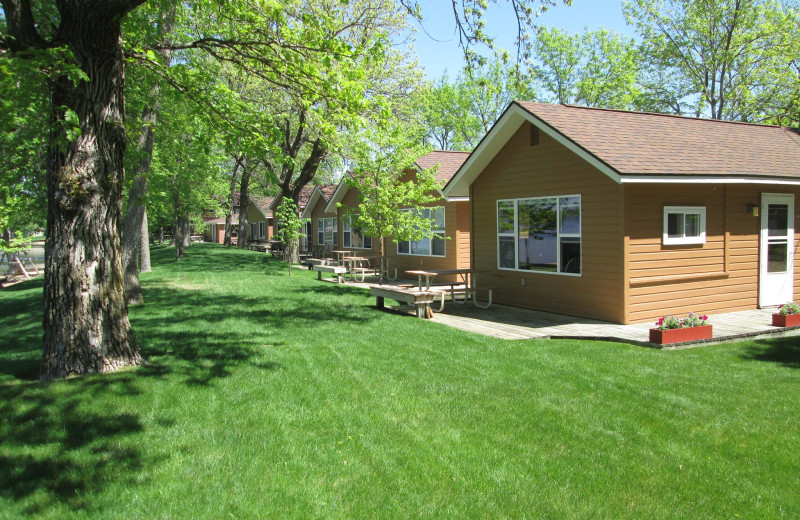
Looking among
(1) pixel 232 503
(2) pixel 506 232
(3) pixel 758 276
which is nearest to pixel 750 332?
(3) pixel 758 276

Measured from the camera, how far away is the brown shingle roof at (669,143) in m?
9.87

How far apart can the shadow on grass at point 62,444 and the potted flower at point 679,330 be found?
23.6 ft

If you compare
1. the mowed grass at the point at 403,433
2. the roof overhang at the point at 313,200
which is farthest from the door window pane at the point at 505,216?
the roof overhang at the point at 313,200

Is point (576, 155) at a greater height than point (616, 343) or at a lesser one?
greater

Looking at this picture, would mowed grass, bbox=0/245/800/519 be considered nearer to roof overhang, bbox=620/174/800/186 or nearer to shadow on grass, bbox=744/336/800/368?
shadow on grass, bbox=744/336/800/368

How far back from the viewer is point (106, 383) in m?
5.31

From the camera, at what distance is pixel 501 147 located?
496 inches

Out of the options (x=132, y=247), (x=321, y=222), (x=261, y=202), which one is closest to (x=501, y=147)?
(x=132, y=247)

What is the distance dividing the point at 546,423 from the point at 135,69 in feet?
28.9

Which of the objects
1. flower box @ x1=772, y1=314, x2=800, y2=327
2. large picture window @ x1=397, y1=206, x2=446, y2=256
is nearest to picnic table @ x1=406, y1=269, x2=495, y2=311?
large picture window @ x1=397, y1=206, x2=446, y2=256

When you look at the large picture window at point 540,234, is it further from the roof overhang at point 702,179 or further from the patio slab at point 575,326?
the roof overhang at point 702,179

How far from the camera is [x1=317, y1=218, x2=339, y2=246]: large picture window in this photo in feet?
92.7

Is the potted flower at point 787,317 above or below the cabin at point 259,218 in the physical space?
below

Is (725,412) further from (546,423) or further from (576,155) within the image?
(576,155)
